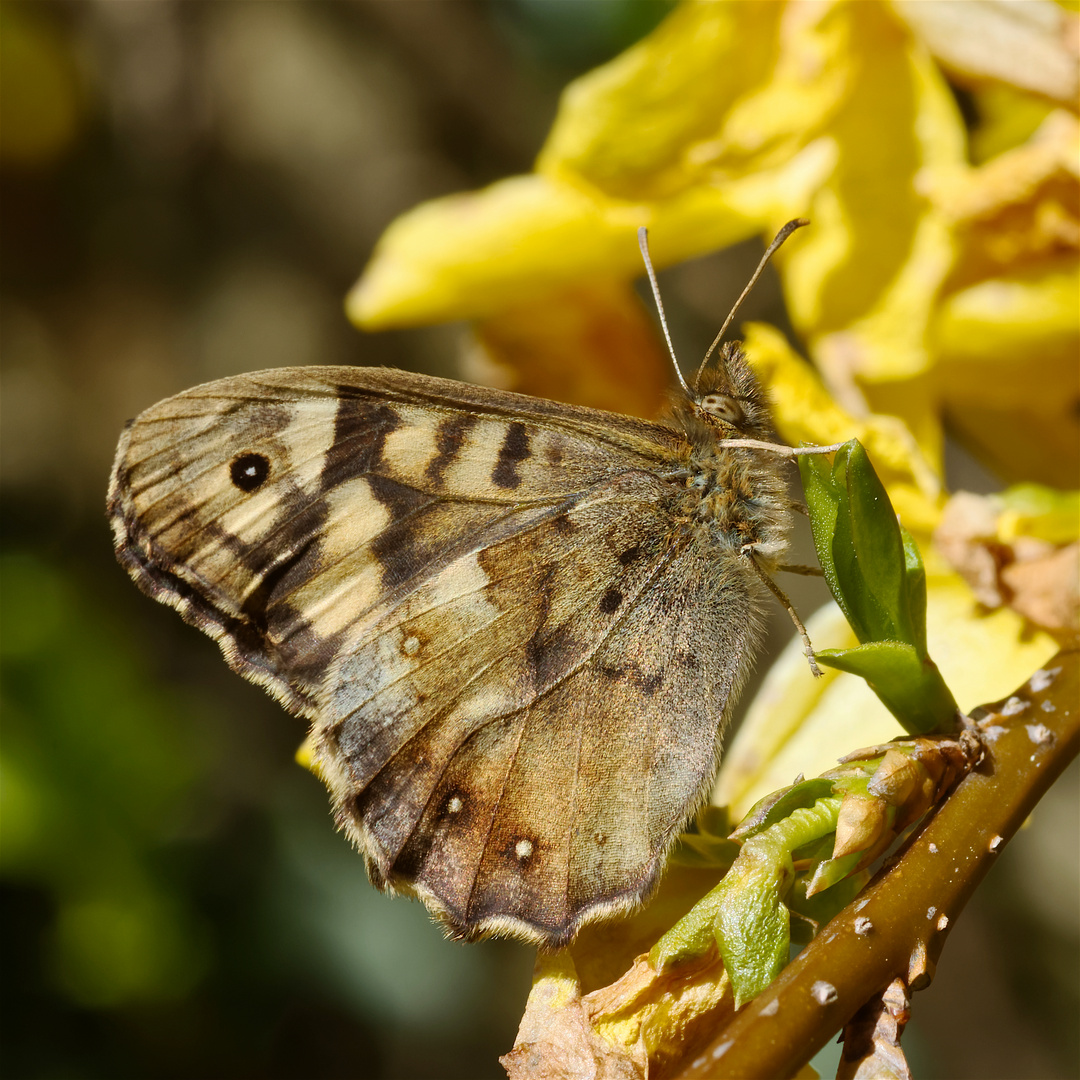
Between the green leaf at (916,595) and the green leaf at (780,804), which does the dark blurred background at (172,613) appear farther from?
the green leaf at (780,804)

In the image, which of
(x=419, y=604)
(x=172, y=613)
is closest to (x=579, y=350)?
(x=419, y=604)

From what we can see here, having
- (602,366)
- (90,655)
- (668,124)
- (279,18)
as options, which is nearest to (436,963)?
(90,655)

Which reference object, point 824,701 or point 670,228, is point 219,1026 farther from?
point 670,228

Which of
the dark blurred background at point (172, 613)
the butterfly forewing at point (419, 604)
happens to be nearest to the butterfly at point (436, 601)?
the butterfly forewing at point (419, 604)

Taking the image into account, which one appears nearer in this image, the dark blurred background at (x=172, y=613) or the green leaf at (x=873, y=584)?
the green leaf at (x=873, y=584)

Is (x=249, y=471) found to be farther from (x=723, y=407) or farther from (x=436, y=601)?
(x=723, y=407)

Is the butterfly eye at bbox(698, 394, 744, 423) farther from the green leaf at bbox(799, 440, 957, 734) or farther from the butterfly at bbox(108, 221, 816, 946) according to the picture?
the green leaf at bbox(799, 440, 957, 734)

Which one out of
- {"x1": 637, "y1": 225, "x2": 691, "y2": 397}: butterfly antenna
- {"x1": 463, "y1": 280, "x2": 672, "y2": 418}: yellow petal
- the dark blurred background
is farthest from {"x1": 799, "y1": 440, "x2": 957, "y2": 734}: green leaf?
the dark blurred background
